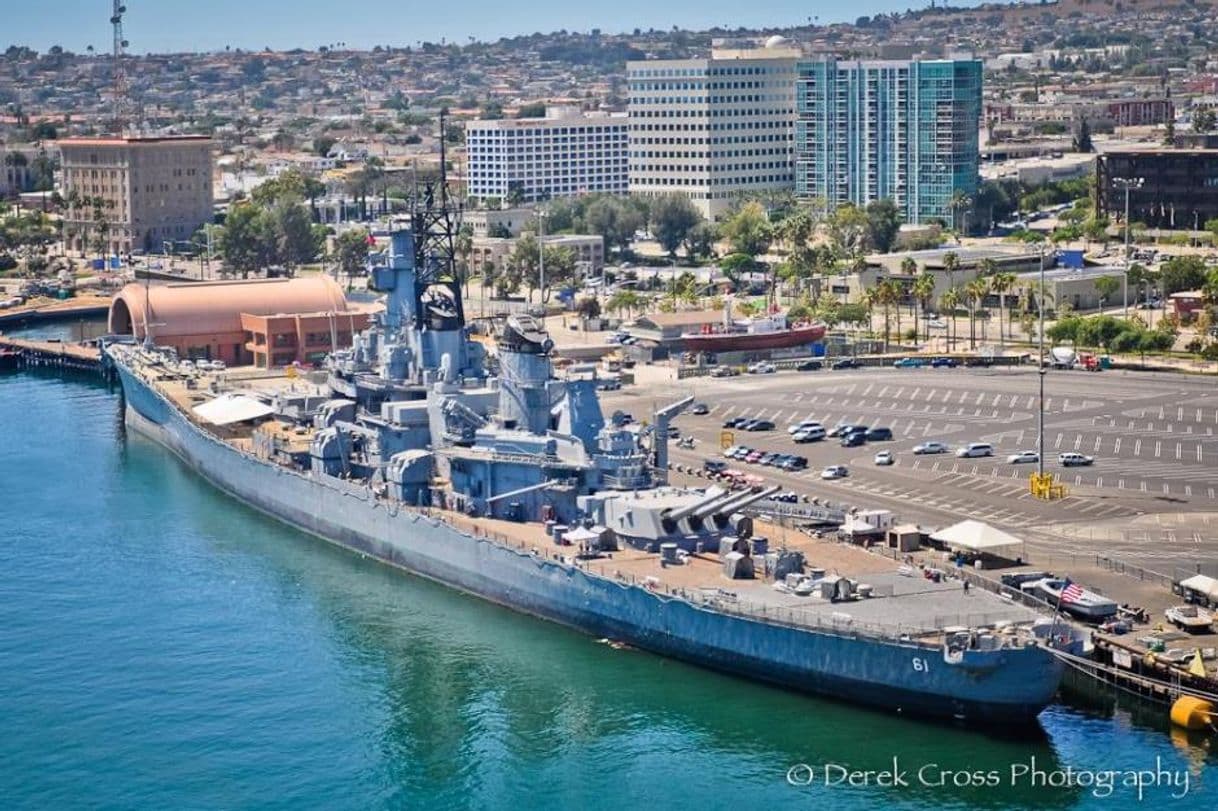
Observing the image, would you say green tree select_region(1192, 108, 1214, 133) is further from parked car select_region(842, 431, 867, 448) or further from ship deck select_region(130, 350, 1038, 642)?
ship deck select_region(130, 350, 1038, 642)

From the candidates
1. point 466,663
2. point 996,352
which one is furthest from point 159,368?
point 466,663

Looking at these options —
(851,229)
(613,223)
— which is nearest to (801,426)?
(851,229)

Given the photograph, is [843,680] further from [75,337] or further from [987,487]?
[75,337]

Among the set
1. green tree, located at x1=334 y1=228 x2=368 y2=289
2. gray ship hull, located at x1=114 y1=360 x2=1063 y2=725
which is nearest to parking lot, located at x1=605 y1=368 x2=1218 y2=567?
gray ship hull, located at x1=114 y1=360 x2=1063 y2=725

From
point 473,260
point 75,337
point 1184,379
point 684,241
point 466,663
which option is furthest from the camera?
point 684,241

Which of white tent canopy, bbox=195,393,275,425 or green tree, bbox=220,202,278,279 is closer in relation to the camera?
white tent canopy, bbox=195,393,275,425

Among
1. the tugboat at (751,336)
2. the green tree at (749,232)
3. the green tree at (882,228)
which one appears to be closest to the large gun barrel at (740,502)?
the tugboat at (751,336)
